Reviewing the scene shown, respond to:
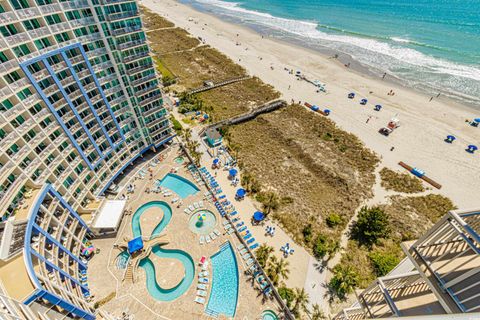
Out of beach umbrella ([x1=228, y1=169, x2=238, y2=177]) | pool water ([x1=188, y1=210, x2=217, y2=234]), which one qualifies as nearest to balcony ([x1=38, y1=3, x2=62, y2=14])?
pool water ([x1=188, y1=210, x2=217, y2=234])

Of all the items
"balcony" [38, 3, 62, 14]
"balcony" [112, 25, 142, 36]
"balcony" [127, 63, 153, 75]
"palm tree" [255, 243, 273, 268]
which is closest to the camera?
"balcony" [38, 3, 62, 14]

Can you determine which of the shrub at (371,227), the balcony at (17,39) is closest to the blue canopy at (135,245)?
the balcony at (17,39)

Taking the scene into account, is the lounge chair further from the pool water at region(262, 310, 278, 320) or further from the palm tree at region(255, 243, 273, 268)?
the palm tree at region(255, 243, 273, 268)

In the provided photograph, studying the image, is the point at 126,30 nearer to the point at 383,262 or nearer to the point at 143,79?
the point at 143,79

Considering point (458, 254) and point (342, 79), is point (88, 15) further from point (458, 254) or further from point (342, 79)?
point (342, 79)

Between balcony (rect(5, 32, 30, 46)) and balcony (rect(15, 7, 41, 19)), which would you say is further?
balcony (rect(15, 7, 41, 19))

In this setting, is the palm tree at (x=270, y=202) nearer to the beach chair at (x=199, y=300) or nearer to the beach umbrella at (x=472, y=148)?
the beach chair at (x=199, y=300)

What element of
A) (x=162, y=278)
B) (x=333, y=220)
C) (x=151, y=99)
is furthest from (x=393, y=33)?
(x=162, y=278)
